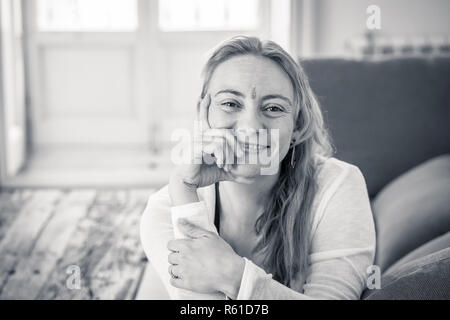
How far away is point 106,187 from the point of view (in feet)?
11.6

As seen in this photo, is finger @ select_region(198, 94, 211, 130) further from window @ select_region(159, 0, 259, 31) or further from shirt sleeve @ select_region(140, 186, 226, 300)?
window @ select_region(159, 0, 259, 31)

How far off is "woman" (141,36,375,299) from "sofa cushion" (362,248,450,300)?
5 centimetres

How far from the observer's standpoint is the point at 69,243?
2527mm

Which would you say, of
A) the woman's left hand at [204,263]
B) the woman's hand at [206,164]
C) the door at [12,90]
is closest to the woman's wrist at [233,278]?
the woman's left hand at [204,263]

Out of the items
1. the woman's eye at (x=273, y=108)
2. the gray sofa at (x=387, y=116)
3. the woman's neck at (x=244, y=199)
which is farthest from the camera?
the gray sofa at (x=387, y=116)

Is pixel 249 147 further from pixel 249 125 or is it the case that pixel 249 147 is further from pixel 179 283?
pixel 179 283

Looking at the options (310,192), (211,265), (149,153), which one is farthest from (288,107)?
(149,153)

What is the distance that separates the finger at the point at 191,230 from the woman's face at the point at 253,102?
0.09 m

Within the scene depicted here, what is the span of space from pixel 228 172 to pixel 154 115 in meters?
3.72

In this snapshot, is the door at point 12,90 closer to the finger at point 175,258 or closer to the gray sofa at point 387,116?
the gray sofa at point 387,116

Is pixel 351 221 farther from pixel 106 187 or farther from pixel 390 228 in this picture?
pixel 106 187

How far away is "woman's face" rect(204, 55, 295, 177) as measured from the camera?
835 mm

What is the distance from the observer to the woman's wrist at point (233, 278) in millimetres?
759

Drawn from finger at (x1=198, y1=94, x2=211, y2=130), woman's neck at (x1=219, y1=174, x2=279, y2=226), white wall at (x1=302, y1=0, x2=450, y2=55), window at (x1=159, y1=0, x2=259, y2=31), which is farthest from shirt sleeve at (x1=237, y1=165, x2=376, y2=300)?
window at (x1=159, y1=0, x2=259, y2=31)
